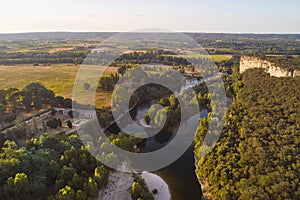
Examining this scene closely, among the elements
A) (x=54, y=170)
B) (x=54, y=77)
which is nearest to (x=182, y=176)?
(x=54, y=170)

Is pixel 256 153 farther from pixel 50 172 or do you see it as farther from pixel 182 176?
pixel 50 172

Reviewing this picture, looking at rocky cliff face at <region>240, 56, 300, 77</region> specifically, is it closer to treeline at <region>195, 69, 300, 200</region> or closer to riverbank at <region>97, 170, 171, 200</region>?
treeline at <region>195, 69, 300, 200</region>

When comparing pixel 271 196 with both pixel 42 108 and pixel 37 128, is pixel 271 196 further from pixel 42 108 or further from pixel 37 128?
pixel 42 108

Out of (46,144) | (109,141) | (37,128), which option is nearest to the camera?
(46,144)

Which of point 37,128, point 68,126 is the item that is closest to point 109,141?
point 68,126

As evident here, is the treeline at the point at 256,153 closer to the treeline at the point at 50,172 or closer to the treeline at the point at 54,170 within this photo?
the treeline at the point at 54,170

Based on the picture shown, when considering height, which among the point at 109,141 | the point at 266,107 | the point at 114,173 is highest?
the point at 266,107
